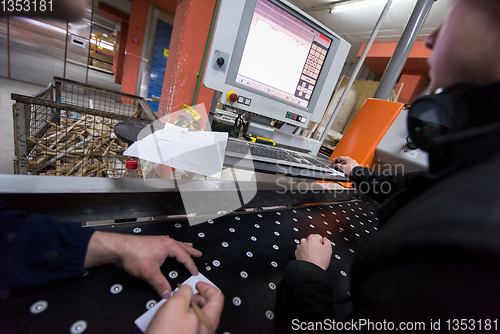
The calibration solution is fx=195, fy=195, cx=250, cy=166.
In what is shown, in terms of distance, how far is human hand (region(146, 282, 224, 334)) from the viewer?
292mm

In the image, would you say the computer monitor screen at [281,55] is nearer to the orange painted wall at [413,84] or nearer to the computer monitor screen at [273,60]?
the computer monitor screen at [273,60]

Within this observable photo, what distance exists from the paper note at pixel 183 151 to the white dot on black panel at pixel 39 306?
360mm

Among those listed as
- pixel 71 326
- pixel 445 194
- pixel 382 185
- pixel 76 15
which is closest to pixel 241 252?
pixel 71 326

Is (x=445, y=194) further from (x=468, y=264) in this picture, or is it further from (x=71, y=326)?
(x=71, y=326)

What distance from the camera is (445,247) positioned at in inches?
9.8

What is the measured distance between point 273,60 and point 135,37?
7396mm

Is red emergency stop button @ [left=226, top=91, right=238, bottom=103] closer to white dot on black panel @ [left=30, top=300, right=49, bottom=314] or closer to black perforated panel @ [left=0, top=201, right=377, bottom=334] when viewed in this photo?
black perforated panel @ [left=0, top=201, right=377, bottom=334]

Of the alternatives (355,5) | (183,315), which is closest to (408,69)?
(355,5)

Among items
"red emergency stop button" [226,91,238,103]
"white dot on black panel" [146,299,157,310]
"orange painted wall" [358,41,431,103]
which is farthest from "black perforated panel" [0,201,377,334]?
"orange painted wall" [358,41,431,103]

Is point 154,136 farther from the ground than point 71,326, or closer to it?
farther from the ground

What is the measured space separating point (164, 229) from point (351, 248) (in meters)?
0.71

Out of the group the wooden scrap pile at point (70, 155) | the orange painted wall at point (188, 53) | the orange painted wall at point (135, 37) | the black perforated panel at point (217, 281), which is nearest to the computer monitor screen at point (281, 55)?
the black perforated panel at point (217, 281)

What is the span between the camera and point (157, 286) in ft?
1.25

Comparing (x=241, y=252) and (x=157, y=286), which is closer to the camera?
(x=157, y=286)
